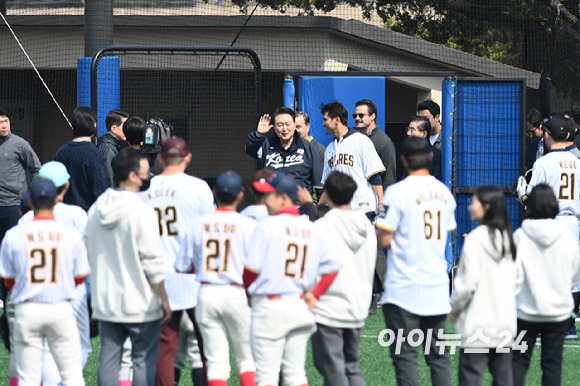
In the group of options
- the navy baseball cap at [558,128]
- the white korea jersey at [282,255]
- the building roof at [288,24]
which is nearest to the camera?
the white korea jersey at [282,255]

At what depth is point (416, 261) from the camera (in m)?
5.92

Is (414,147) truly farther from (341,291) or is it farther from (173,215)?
(173,215)

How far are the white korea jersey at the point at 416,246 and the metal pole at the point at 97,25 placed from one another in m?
7.51

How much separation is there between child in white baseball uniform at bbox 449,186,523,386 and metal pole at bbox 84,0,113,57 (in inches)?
313

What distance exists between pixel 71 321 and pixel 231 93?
12.6 meters

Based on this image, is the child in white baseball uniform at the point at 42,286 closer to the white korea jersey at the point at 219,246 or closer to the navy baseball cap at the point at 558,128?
the white korea jersey at the point at 219,246

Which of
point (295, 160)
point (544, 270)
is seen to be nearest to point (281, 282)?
point (544, 270)

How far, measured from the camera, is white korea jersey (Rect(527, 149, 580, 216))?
8.21m

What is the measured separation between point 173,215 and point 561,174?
365 centimetres

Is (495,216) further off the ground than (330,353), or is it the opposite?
(495,216)

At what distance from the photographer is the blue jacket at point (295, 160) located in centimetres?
834

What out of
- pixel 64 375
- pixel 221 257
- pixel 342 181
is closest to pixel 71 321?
pixel 64 375

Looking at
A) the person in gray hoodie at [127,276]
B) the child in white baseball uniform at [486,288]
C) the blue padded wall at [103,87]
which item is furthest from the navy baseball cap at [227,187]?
the blue padded wall at [103,87]

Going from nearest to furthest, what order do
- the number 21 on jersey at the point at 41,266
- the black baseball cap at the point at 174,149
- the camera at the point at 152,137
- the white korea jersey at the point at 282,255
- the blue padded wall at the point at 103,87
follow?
1. the white korea jersey at the point at 282,255
2. the number 21 on jersey at the point at 41,266
3. the black baseball cap at the point at 174,149
4. the camera at the point at 152,137
5. the blue padded wall at the point at 103,87
